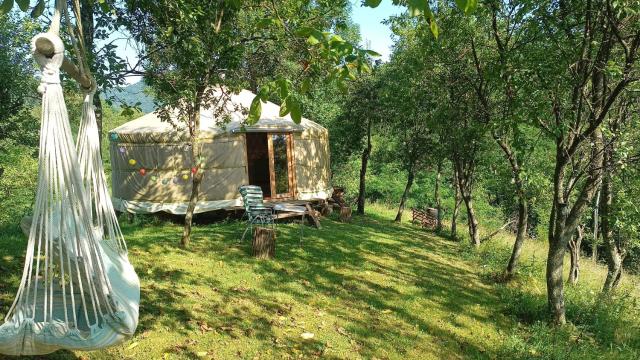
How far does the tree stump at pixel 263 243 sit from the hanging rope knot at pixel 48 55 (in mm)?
4897

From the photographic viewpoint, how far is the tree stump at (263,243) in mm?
6527

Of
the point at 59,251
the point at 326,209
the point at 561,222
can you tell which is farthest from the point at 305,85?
the point at 326,209

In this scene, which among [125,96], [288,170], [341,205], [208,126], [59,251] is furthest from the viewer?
[341,205]

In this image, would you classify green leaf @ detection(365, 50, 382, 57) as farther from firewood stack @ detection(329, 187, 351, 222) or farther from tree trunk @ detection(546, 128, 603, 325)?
firewood stack @ detection(329, 187, 351, 222)

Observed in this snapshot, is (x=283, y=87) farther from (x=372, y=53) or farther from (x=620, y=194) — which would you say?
(x=620, y=194)

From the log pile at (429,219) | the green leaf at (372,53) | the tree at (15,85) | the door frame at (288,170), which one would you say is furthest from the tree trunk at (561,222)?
the tree at (15,85)

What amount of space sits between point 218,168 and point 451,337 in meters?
6.89

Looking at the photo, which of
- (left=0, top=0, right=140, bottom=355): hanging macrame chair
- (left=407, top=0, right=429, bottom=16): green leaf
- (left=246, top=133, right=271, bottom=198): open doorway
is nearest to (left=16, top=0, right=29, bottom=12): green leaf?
(left=0, top=0, right=140, bottom=355): hanging macrame chair

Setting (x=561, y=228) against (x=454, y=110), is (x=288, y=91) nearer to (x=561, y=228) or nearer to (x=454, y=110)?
(x=561, y=228)

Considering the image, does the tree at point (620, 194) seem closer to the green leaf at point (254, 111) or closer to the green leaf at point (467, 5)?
the green leaf at point (467, 5)

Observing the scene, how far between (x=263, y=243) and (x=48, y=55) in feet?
16.5

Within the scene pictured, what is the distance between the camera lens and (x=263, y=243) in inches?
257

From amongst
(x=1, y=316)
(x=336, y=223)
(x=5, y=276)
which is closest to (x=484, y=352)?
(x=1, y=316)

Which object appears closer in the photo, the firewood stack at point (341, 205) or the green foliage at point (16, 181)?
the green foliage at point (16, 181)
